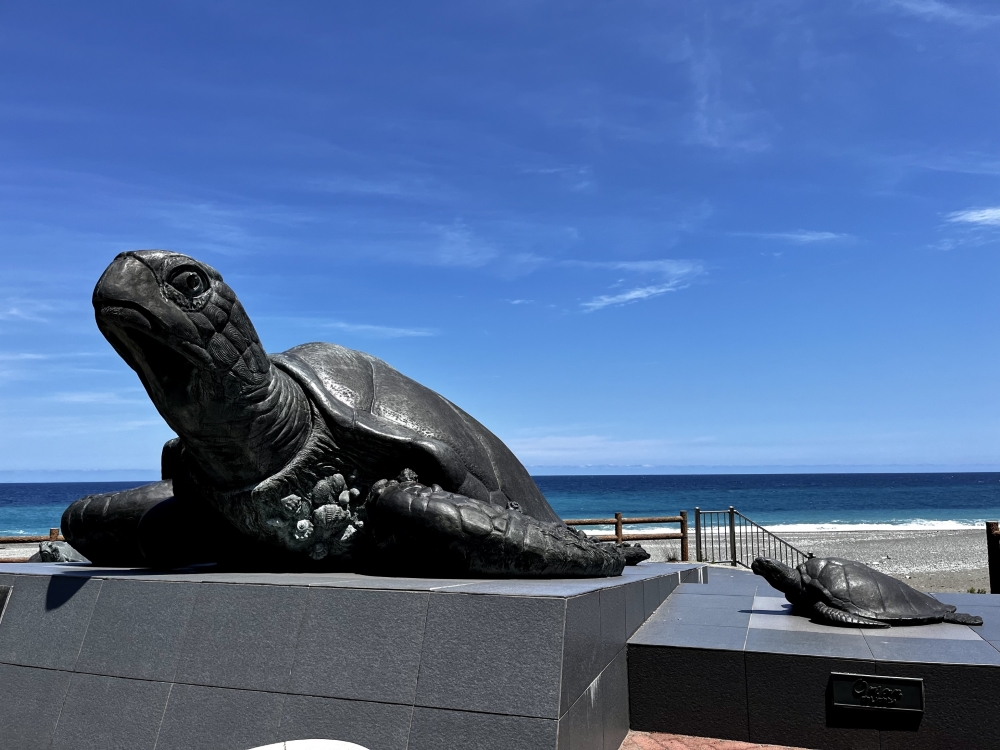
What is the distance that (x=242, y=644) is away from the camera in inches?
113

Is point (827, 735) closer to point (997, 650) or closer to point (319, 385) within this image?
point (997, 650)

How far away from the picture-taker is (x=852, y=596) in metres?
4.43

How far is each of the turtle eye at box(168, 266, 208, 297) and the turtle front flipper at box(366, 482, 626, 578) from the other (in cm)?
128

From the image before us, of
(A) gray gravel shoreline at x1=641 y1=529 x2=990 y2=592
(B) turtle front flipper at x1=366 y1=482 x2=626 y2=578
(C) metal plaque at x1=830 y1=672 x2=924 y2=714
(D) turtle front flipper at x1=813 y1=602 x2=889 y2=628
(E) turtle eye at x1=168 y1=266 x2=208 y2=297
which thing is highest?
(E) turtle eye at x1=168 y1=266 x2=208 y2=297

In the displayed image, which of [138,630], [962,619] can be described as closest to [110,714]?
[138,630]

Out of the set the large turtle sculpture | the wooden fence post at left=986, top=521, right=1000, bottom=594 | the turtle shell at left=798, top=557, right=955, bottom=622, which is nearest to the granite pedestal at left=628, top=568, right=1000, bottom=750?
the turtle shell at left=798, top=557, right=955, bottom=622

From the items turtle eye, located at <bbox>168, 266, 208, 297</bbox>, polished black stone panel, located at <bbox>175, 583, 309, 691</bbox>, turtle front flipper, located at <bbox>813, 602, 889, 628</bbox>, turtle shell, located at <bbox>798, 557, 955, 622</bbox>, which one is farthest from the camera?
turtle shell, located at <bbox>798, 557, 955, 622</bbox>

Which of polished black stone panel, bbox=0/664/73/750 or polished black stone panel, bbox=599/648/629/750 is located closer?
polished black stone panel, bbox=0/664/73/750

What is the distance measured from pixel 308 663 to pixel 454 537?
888 millimetres

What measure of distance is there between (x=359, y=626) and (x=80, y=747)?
131 centimetres

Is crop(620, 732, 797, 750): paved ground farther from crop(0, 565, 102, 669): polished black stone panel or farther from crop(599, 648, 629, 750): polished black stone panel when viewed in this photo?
crop(0, 565, 102, 669): polished black stone panel

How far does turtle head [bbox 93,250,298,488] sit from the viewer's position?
2.96 m

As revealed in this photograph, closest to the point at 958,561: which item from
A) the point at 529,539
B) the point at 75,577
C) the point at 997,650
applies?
the point at 997,650

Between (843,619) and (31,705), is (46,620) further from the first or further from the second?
(843,619)
